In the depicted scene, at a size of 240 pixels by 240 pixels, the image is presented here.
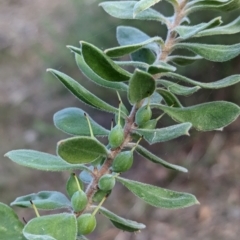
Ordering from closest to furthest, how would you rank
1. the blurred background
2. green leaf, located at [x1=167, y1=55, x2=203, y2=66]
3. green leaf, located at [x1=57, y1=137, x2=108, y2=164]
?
1. green leaf, located at [x1=57, y1=137, x2=108, y2=164]
2. green leaf, located at [x1=167, y1=55, x2=203, y2=66]
3. the blurred background

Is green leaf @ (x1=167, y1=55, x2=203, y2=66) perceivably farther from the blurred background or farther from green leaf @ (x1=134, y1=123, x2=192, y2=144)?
the blurred background

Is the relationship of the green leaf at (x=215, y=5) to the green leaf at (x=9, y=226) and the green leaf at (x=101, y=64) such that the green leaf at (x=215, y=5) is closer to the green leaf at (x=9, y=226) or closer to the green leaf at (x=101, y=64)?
the green leaf at (x=101, y=64)

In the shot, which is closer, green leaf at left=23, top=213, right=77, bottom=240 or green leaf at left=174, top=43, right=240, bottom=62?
green leaf at left=23, top=213, right=77, bottom=240

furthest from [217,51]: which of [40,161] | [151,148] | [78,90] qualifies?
[151,148]

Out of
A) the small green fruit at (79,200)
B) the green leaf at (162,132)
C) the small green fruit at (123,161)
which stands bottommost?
the small green fruit at (79,200)

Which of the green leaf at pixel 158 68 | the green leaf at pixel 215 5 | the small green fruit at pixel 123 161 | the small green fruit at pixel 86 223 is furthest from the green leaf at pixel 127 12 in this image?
the small green fruit at pixel 86 223

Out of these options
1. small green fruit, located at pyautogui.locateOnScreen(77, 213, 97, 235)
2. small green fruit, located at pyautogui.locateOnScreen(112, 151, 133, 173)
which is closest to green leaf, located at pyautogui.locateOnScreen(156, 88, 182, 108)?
small green fruit, located at pyautogui.locateOnScreen(112, 151, 133, 173)

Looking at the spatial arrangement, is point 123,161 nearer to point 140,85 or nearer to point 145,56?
point 140,85
